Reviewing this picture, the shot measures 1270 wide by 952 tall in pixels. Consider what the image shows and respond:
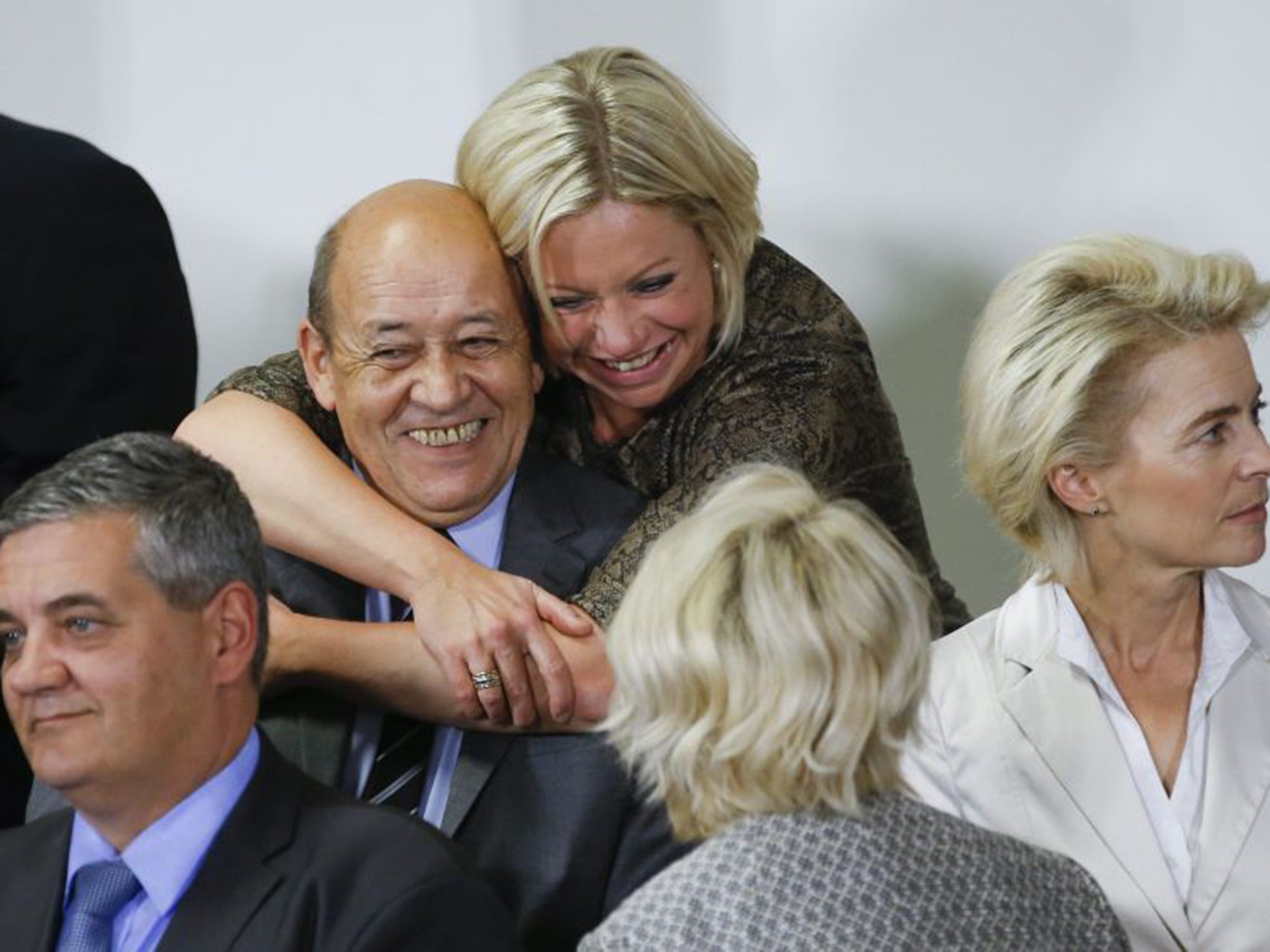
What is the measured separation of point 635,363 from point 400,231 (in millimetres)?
331

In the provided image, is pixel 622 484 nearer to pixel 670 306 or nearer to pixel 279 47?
pixel 670 306

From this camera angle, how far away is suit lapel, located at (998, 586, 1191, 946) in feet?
8.93

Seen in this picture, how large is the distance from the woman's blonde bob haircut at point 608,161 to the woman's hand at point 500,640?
40 centimetres

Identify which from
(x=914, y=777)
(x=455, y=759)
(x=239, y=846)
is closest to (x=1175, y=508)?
(x=914, y=777)

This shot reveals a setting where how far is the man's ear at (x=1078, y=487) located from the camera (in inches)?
111

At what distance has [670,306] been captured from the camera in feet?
10.0

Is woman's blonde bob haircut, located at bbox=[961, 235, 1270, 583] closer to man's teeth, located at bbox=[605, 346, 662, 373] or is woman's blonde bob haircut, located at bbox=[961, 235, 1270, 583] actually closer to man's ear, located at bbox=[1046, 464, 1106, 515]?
man's ear, located at bbox=[1046, 464, 1106, 515]

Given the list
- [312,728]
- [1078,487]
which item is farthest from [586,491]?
[1078,487]

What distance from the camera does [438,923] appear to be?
2229 millimetres

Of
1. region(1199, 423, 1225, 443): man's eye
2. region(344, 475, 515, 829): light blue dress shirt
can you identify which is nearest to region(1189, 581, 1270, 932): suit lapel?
region(1199, 423, 1225, 443): man's eye

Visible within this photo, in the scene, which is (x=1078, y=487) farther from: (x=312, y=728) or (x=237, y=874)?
(x=237, y=874)

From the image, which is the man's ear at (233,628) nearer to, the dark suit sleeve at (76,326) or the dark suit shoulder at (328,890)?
the dark suit shoulder at (328,890)

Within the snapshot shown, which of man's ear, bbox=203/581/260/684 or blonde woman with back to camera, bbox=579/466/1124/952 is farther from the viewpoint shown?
man's ear, bbox=203/581/260/684

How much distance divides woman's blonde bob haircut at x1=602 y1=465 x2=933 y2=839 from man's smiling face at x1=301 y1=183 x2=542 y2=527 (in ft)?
2.95
